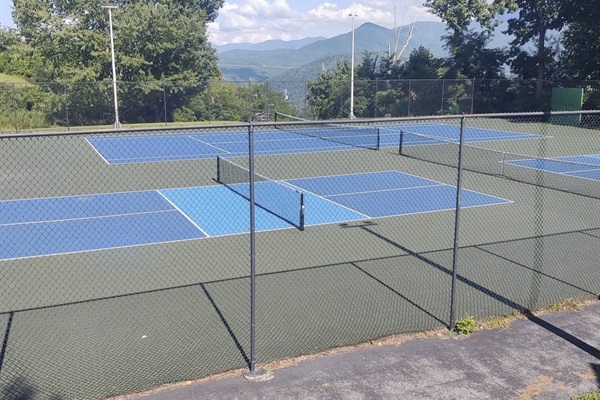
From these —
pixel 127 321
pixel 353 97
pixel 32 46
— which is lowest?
pixel 127 321

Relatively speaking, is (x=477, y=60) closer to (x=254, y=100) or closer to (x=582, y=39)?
(x=582, y=39)

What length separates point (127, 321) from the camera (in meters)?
7.88

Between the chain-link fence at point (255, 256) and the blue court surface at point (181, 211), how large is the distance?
0.22 ft

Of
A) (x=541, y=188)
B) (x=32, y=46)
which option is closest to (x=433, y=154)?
(x=541, y=188)

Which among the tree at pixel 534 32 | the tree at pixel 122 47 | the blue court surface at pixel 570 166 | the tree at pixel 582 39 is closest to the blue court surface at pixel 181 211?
the blue court surface at pixel 570 166

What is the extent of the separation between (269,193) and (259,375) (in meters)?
10.5

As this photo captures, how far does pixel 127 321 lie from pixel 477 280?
17.8ft

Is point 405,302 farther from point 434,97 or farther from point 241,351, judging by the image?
point 434,97

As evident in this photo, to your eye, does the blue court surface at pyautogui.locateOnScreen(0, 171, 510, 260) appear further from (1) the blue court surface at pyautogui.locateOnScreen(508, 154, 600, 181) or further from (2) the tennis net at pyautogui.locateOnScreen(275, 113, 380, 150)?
(2) the tennis net at pyautogui.locateOnScreen(275, 113, 380, 150)

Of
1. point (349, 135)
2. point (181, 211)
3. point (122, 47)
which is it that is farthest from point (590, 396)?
point (122, 47)

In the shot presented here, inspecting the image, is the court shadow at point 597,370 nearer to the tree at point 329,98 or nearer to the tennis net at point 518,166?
the tennis net at point 518,166

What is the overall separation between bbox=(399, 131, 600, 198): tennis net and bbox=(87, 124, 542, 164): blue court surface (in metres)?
2.40

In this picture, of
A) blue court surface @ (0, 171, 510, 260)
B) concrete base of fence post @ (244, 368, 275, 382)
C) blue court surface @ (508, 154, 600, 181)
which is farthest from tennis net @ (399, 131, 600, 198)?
concrete base of fence post @ (244, 368, 275, 382)

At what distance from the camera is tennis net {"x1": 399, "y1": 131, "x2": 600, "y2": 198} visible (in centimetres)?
1753
